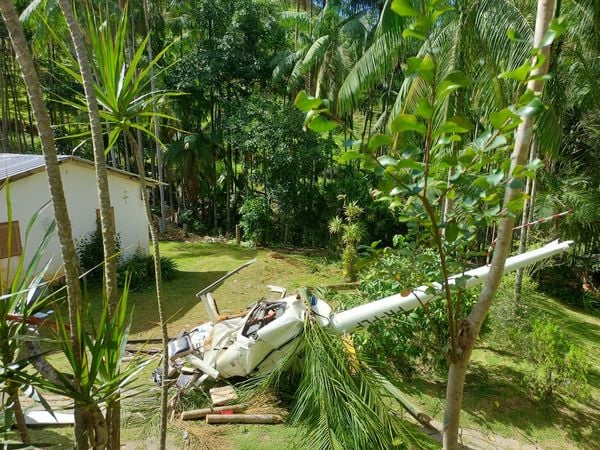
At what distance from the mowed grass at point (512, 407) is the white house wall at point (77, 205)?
19.1 ft

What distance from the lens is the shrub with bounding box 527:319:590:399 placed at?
5.10 metres

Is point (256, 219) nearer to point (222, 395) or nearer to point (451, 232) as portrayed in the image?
point (222, 395)

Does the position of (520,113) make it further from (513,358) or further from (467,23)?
(513,358)

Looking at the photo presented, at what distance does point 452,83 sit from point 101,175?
→ 168 cm

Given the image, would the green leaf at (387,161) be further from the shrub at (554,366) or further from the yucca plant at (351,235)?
the yucca plant at (351,235)

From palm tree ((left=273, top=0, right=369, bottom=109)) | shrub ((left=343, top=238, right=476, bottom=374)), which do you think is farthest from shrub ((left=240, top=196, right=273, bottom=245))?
shrub ((left=343, top=238, right=476, bottom=374))

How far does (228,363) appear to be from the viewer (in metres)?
5.05

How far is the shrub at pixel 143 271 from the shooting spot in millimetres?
10477

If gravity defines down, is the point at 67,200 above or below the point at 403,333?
above

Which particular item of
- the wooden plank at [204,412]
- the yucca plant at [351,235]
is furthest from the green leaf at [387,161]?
the yucca plant at [351,235]

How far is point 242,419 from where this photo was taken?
4.71m

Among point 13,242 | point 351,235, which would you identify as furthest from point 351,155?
point 351,235

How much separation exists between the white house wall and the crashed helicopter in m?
3.22

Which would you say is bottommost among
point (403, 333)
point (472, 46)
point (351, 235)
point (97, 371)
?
point (403, 333)
